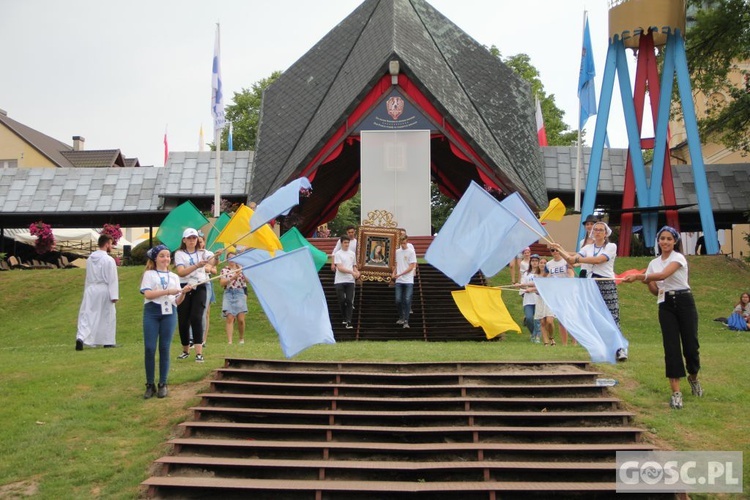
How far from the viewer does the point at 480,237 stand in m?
10.2

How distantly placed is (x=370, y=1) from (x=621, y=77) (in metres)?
10.7

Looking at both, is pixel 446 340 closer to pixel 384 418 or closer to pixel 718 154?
pixel 384 418

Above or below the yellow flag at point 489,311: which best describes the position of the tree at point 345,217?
above

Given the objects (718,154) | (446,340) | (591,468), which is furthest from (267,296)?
(718,154)

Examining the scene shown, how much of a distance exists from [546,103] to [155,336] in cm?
3988

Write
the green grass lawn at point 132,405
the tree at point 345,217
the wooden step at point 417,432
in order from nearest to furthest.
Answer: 1. the green grass lawn at point 132,405
2. the wooden step at point 417,432
3. the tree at point 345,217

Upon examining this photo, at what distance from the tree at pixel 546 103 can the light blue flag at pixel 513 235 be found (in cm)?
3476

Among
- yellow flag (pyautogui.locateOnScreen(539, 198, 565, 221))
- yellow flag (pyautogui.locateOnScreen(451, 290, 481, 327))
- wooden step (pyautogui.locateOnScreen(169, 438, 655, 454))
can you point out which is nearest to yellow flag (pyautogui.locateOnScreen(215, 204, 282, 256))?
yellow flag (pyautogui.locateOnScreen(451, 290, 481, 327))

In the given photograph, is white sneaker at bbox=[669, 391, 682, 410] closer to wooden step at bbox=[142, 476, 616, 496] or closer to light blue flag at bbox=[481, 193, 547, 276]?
wooden step at bbox=[142, 476, 616, 496]

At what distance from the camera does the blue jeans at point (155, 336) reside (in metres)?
9.52

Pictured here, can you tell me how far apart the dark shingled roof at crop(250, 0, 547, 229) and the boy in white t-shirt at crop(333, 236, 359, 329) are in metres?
8.76

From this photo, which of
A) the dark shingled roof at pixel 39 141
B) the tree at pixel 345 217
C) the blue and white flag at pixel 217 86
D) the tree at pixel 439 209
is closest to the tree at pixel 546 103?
the tree at pixel 439 209

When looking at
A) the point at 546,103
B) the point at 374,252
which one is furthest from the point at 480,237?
the point at 546,103

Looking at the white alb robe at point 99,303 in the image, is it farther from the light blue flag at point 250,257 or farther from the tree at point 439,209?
the tree at point 439,209
